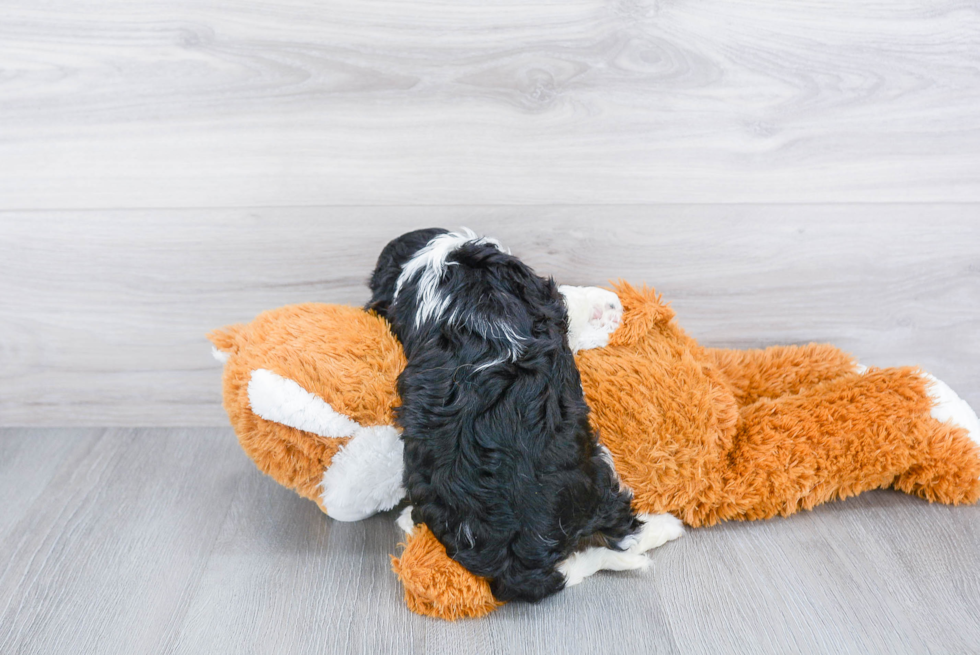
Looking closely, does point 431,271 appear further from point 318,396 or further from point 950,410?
point 950,410

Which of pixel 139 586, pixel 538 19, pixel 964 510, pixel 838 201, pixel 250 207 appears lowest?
pixel 139 586

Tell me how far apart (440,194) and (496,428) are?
0.49m

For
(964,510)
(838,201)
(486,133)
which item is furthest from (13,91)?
(964,510)

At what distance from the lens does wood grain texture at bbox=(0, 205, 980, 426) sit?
1.19m

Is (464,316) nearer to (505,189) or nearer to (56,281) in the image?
(505,189)

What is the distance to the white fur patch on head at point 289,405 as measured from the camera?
2.95ft

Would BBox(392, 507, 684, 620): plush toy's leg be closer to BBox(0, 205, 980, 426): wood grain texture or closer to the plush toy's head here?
the plush toy's head

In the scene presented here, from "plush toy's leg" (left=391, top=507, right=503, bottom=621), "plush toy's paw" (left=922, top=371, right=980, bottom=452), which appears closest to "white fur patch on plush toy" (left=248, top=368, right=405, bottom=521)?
"plush toy's leg" (left=391, top=507, right=503, bottom=621)

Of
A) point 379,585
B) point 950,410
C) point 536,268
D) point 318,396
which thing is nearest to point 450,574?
point 379,585

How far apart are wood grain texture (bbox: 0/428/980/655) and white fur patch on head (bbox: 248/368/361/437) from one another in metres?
0.21

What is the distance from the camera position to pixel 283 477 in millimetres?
980

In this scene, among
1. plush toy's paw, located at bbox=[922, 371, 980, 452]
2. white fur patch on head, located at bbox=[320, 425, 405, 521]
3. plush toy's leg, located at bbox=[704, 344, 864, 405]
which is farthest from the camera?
plush toy's leg, located at bbox=[704, 344, 864, 405]

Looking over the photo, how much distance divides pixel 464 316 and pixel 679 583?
0.45 metres

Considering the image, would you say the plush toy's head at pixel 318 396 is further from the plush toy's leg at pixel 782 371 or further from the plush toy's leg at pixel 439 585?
the plush toy's leg at pixel 782 371
